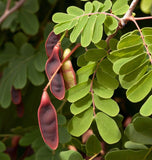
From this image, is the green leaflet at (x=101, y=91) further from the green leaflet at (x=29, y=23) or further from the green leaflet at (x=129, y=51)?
the green leaflet at (x=29, y=23)

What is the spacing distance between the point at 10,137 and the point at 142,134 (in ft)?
2.29

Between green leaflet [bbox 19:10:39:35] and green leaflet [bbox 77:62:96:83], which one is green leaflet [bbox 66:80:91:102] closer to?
green leaflet [bbox 77:62:96:83]

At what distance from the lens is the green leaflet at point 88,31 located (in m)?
0.72

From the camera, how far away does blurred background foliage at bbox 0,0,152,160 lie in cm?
98

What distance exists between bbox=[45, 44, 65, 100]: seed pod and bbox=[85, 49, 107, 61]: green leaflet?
0.21ft

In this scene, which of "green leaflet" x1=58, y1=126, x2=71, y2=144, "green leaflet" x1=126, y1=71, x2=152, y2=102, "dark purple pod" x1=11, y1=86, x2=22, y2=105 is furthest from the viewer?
"dark purple pod" x1=11, y1=86, x2=22, y2=105

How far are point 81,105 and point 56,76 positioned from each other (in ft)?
0.29

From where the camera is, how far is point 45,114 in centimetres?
70

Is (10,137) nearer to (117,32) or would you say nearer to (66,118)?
(66,118)

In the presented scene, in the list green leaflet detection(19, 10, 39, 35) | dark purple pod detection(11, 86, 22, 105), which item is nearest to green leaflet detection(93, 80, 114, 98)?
dark purple pod detection(11, 86, 22, 105)

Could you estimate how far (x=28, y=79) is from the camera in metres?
1.38

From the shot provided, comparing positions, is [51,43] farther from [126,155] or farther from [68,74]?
[126,155]

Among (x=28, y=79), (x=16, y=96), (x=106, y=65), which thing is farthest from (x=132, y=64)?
(x=28, y=79)

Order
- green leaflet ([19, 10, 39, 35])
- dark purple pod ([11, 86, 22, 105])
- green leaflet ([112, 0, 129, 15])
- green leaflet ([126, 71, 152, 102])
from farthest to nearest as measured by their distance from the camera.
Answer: green leaflet ([19, 10, 39, 35]) < dark purple pod ([11, 86, 22, 105]) < green leaflet ([112, 0, 129, 15]) < green leaflet ([126, 71, 152, 102])
